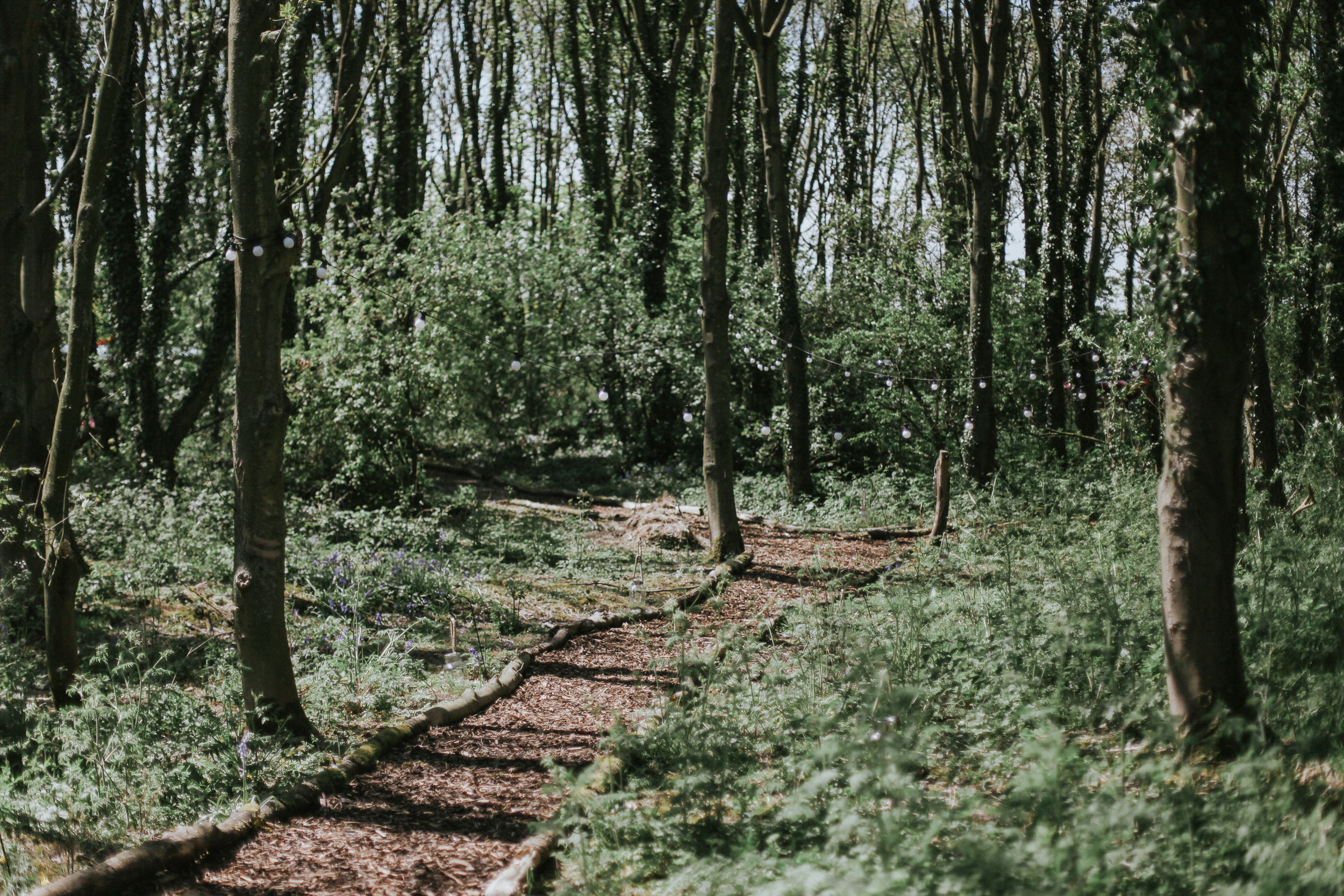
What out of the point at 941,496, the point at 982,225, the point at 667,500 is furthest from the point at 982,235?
the point at 667,500

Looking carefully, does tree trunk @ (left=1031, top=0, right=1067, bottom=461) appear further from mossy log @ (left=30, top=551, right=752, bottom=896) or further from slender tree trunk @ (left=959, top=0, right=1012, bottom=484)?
mossy log @ (left=30, top=551, right=752, bottom=896)

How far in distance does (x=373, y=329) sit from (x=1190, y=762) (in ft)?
40.3

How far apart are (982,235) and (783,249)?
299 centimetres

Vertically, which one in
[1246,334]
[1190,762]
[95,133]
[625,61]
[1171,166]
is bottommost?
[1190,762]

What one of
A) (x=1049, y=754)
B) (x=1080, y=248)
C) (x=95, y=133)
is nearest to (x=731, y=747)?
(x=1049, y=754)

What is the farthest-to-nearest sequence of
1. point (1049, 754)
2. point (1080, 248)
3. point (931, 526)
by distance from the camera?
point (1080, 248) → point (931, 526) → point (1049, 754)

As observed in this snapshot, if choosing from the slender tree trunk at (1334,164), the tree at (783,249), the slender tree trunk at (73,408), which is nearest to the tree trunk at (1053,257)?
the tree at (783,249)

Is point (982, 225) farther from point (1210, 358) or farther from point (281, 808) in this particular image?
point (281, 808)

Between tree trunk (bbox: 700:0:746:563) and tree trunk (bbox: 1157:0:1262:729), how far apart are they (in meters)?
6.76

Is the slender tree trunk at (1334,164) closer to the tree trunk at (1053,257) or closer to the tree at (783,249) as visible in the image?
the tree at (783,249)

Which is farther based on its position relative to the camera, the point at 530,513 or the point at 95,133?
the point at 530,513

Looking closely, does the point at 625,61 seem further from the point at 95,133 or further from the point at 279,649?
the point at 279,649

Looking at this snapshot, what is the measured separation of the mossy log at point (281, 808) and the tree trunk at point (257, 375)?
50 centimetres

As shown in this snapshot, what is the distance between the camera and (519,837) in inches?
162
